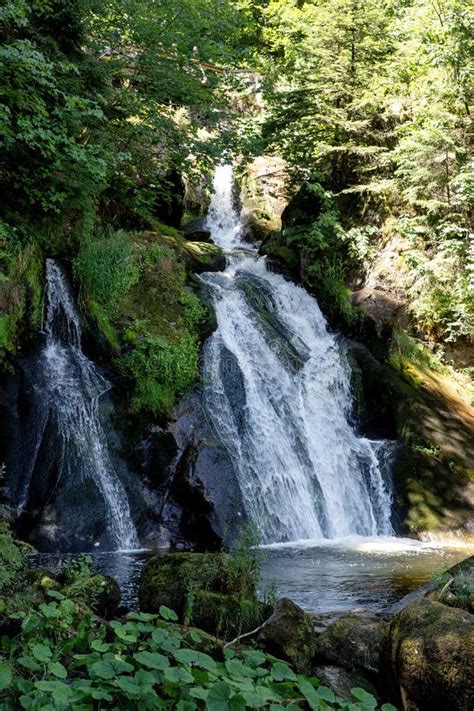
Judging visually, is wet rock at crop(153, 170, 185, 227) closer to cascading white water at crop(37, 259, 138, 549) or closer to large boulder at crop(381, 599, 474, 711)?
cascading white water at crop(37, 259, 138, 549)

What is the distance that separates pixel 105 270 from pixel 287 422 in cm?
443

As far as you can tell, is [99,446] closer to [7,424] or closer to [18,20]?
[7,424]

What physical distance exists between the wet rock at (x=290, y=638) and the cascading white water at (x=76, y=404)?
15.6 ft

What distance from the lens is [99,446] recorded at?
9.08 meters

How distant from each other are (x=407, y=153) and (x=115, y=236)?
7.74 metres

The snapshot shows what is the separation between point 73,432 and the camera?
8898 mm

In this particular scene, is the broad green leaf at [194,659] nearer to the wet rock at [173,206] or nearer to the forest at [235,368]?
the forest at [235,368]

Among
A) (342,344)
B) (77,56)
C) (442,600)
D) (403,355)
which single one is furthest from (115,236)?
(442,600)

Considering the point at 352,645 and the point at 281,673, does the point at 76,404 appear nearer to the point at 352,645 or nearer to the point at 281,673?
the point at 352,645

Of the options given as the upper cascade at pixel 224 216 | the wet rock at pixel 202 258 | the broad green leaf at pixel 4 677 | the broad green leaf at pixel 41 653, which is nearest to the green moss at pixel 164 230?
the wet rock at pixel 202 258

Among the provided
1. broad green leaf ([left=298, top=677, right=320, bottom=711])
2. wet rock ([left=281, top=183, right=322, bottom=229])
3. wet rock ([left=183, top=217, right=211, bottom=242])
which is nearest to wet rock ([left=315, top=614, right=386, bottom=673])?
broad green leaf ([left=298, top=677, right=320, bottom=711])

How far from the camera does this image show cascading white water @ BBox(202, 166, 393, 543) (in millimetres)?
9883

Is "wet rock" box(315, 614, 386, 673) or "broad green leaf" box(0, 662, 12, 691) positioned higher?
Result: "broad green leaf" box(0, 662, 12, 691)

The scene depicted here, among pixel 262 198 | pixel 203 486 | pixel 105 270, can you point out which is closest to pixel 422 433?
pixel 203 486
